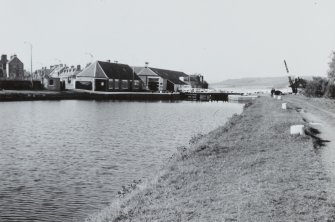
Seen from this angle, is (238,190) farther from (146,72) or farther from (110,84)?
(146,72)

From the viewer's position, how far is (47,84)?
10512 centimetres

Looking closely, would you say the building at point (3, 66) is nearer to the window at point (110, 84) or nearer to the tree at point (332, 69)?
the window at point (110, 84)

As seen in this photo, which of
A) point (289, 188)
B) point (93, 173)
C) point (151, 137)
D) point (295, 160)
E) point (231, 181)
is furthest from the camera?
point (151, 137)

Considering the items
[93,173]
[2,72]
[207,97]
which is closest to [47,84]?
[2,72]

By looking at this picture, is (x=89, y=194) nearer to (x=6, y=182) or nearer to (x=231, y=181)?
(x=6, y=182)

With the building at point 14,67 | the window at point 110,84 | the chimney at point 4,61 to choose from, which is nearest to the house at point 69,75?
the window at point 110,84

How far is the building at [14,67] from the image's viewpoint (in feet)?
420

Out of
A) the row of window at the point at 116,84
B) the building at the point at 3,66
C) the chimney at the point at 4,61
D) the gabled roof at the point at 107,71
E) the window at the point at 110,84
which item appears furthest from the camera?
the chimney at the point at 4,61

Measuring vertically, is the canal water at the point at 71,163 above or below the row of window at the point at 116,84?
below

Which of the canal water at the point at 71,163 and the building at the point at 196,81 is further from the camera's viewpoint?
the building at the point at 196,81

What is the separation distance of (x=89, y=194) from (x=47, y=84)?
93.0 metres

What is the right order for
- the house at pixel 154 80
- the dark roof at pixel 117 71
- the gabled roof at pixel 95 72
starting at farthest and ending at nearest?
1. the house at pixel 154 80
2. the dark roof at pixel 117 71
3. the gabled roof at pixel 95 72

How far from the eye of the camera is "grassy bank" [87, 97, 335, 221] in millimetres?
10000

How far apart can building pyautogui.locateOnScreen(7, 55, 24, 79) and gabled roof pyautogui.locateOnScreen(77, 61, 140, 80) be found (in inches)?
1196
